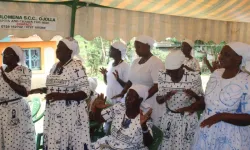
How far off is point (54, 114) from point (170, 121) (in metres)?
1.42

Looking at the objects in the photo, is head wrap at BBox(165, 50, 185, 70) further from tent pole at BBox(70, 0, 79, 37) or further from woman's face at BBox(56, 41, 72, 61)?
tent pole at BBox(70, 0, 79, 37)

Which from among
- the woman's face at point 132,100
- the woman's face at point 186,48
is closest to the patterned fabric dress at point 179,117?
the woman's face at point 132,100

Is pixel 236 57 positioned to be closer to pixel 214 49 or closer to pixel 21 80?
pixel 21 80

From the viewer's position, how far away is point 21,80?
13.2ft

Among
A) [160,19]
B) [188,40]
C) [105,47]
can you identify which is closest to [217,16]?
[188,40]

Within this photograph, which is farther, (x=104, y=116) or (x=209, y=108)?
(x=104, y=116)

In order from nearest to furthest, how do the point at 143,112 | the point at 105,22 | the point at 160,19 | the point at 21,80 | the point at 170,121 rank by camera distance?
the point at 143,112 < the point at 170,121 < the point at 21,80 < the point at 105,22 < the point at 160,19

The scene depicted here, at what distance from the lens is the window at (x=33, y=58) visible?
12242mm

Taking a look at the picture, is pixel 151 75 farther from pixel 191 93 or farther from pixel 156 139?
pixel 156 139

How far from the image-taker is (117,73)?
526 centimetres

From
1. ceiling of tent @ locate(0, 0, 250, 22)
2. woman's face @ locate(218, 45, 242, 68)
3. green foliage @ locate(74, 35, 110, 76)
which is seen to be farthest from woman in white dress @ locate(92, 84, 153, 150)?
green foliage @ locate(74, 35, 110, 76)

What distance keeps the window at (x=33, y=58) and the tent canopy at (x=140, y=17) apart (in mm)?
7700

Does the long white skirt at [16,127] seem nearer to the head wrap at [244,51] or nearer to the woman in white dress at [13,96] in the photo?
the woman in white dress at [13,96]

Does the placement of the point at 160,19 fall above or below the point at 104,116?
above
